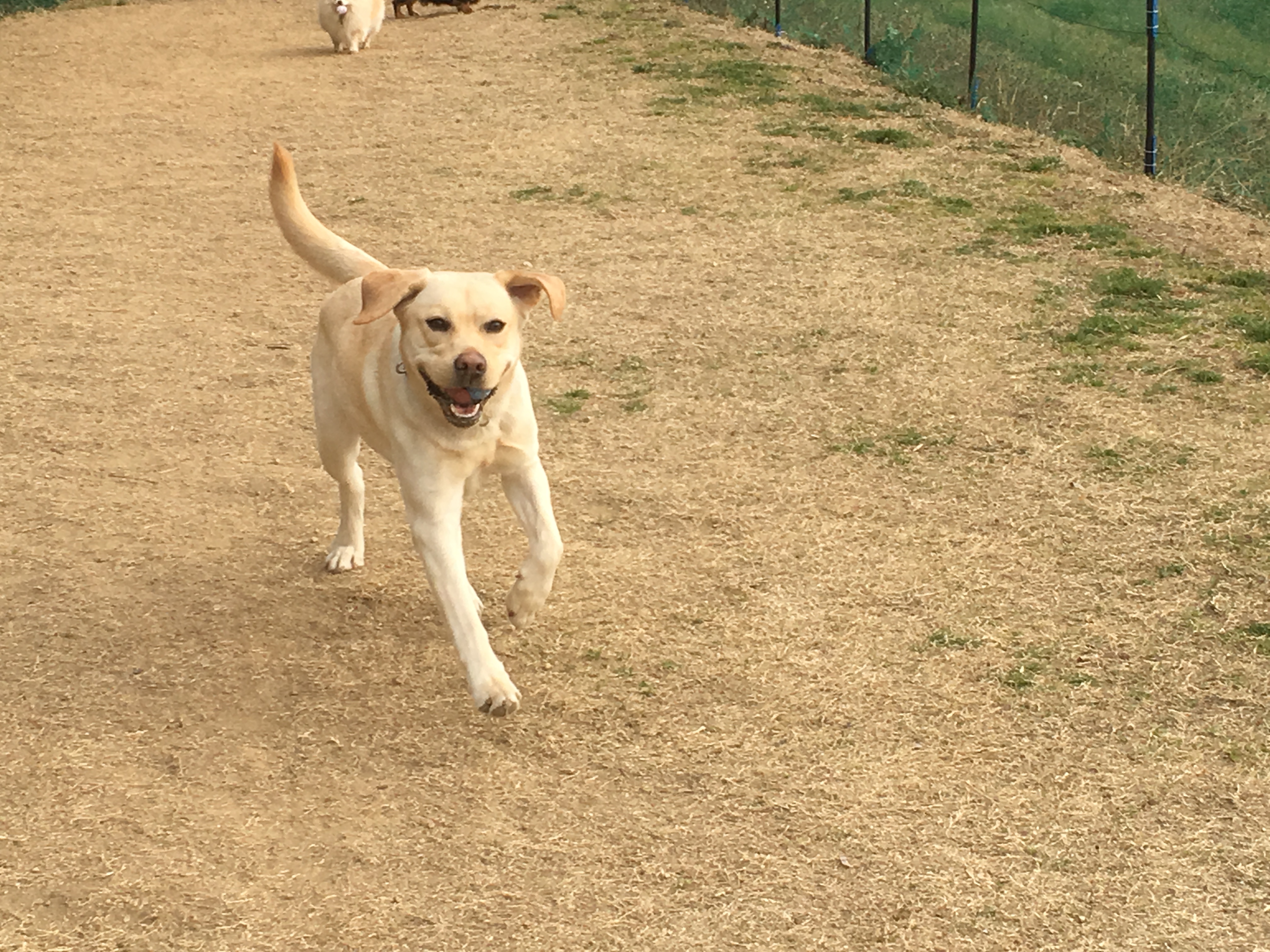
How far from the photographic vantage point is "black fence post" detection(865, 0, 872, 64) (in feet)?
35.6

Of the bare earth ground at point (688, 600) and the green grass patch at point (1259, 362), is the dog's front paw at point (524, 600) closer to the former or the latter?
the bare earth ground at point (688, 600)

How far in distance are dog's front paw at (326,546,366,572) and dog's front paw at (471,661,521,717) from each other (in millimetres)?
1018

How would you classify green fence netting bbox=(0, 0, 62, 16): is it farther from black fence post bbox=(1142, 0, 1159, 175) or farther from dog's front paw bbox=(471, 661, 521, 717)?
dog's front paw bbox=(471, 661, 521, 717)

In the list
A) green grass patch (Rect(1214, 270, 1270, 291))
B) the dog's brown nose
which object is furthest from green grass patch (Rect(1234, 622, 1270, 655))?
green grass patch (Rect(1214, 270, 1270, 291))

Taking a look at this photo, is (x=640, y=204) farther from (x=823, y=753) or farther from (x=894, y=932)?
(x=894, y=932)

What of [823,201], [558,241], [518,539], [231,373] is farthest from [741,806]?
[823,201]

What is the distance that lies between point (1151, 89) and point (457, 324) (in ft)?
18.4

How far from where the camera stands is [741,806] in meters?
3.12

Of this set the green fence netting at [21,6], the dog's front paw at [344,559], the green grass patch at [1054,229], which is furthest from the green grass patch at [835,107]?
the green fence netting at [21,6]

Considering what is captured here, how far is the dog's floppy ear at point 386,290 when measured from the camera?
10.9 ft

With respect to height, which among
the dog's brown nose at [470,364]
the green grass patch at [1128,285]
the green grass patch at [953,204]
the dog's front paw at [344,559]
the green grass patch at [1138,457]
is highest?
the dog's brown nose at [470,364]

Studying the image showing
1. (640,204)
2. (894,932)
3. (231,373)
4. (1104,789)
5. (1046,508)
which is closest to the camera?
(894,932)

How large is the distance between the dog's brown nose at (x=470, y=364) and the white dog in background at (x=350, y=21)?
9.47 meters

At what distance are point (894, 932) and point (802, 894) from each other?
0.19 m
